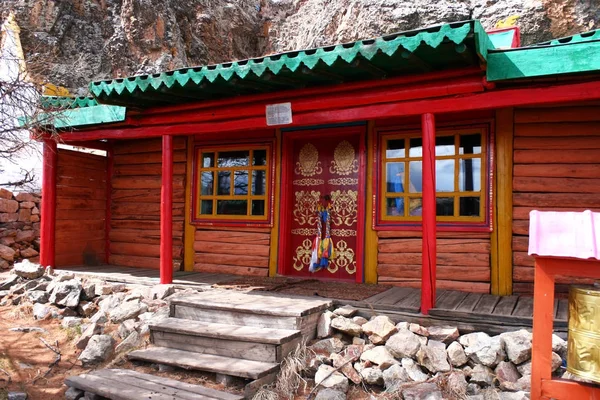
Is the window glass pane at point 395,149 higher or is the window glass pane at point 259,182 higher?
the window glass pane at point 395,149

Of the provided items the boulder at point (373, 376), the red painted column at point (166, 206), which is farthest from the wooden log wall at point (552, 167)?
the red painted column at point (166, 206)

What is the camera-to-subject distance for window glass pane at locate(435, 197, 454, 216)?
18.6 feet

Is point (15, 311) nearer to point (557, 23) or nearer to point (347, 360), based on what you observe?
point (347, 360)

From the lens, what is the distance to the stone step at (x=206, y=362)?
3723 mm

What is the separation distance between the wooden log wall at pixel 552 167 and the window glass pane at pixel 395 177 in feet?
4.41

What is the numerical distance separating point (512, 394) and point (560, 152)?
302 centimetres

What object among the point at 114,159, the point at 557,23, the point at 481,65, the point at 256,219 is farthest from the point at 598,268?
the point at 557,23

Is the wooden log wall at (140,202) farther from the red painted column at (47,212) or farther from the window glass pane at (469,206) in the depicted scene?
the window glass pane at (469,206)

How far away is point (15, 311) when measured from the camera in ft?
19.3

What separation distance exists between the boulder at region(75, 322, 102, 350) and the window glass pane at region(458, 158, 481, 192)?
455 centimetres

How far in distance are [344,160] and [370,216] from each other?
90 centimetres

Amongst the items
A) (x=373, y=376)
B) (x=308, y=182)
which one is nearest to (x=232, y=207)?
(x=308, y=182)

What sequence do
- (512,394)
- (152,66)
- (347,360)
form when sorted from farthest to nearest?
(152,66), (347,360), (512,394)

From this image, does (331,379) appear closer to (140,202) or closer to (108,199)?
(140,202)
